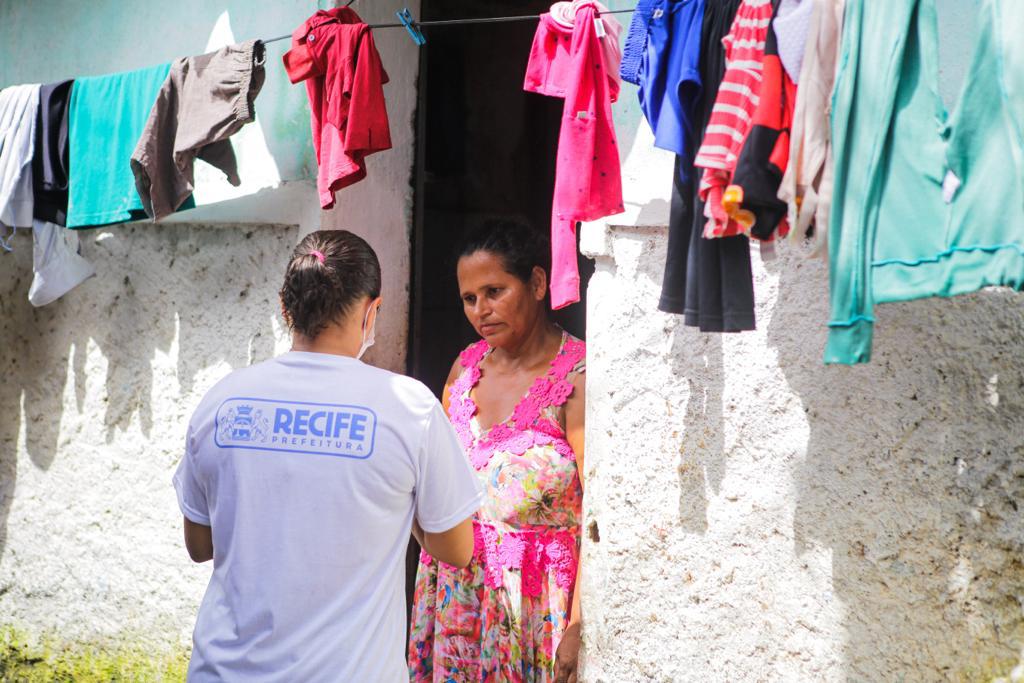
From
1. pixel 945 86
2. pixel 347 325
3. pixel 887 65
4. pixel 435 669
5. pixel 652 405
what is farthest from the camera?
pixel 435 669

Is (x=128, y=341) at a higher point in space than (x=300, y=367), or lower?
lower

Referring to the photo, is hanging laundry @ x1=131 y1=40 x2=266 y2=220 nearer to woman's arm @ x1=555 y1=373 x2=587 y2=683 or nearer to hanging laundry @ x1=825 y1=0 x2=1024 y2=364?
woman's arm @ x1=555 y1=373 x2=587 y2=683

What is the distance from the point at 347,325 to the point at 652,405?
1031mm

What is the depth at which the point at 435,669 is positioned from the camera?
10.1ft

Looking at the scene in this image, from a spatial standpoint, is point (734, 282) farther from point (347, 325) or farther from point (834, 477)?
point (347, 325)

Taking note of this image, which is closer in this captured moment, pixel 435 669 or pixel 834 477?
pixel 834 477

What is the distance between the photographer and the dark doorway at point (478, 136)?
5.83m

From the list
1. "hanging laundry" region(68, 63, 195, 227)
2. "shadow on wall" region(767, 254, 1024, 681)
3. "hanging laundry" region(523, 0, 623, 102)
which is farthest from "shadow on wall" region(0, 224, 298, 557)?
"shadow on wall" region(767, 254, 1024, 681)

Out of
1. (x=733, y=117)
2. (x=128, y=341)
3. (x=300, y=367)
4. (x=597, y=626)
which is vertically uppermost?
(x=733, y=117)

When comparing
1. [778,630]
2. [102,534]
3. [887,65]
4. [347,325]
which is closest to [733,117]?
[887,65]

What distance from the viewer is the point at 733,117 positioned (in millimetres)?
2059

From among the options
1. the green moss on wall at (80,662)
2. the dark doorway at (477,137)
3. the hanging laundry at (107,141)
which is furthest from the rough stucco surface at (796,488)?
the dark doorway at (477,137)

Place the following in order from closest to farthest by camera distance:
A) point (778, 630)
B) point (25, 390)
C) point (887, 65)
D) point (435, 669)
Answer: point (887, 65)
point (778, 630)
point (435, 669)
point (25, 390)

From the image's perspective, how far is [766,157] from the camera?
198cm
